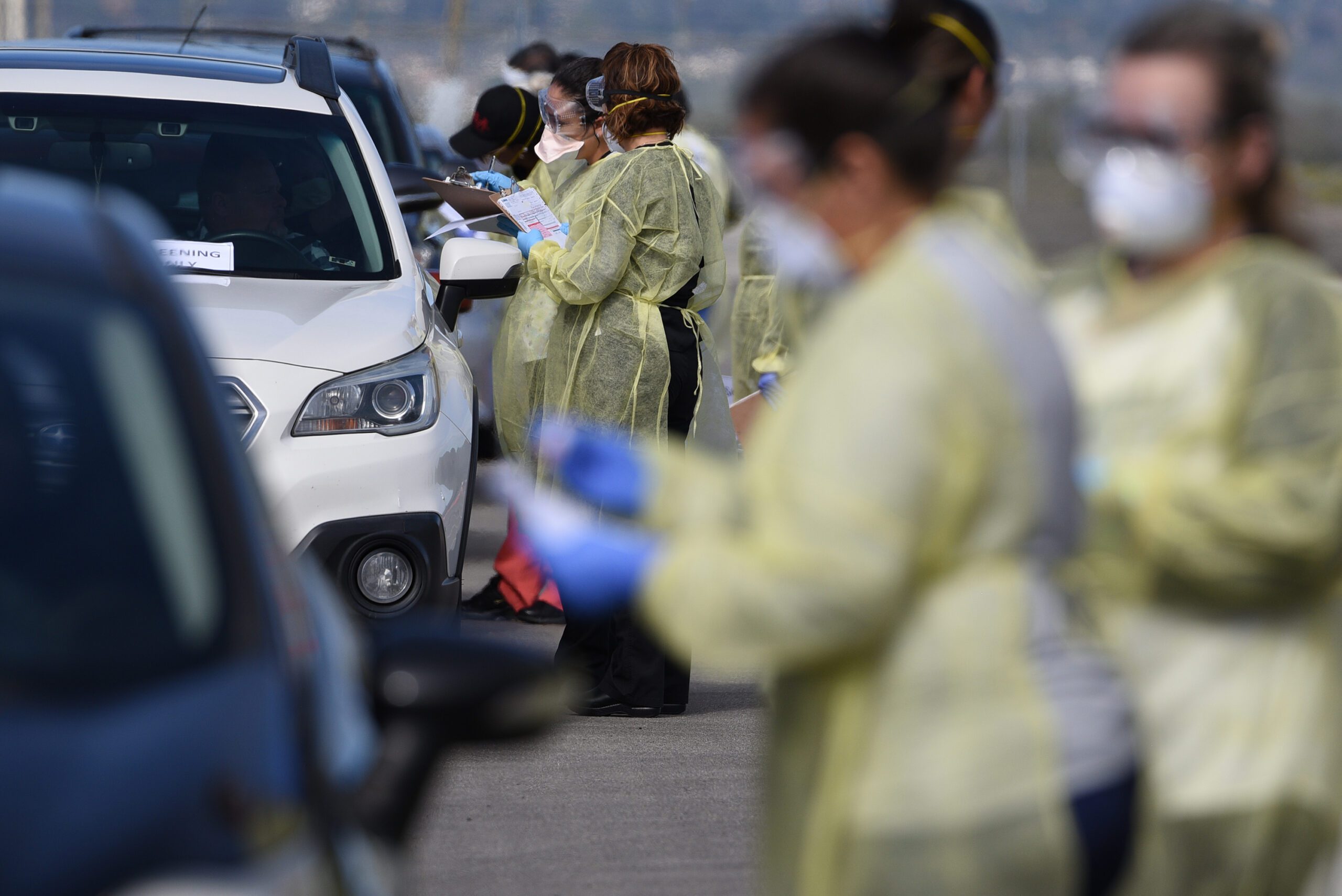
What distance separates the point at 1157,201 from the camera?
2279mm

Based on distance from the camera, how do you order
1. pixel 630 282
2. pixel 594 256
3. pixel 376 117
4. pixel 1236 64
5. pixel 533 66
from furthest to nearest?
pixel 533 66 < pixel 376 117 < pixel 630 282 < pixel 594 256 < pixel 1236 64

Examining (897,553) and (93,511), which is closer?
(897,553)

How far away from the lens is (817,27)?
7.25 ft

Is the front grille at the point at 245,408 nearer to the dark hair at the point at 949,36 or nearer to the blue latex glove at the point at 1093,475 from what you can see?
the dark hair at the point at 949,36

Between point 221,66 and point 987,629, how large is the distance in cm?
585

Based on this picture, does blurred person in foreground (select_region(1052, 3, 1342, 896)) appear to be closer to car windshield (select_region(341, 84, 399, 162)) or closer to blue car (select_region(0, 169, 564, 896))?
blue car (select_region(0, 169, 564, 896))

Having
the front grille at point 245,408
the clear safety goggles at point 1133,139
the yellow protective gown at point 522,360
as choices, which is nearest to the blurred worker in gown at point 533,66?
the yellow protective gown at point 522,360

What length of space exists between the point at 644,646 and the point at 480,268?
139 cm

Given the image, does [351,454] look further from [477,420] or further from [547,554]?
[547,554]

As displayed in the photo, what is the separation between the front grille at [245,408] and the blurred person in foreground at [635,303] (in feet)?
3.77

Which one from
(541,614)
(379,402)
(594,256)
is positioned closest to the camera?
(379,402)

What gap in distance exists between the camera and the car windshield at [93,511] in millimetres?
2150

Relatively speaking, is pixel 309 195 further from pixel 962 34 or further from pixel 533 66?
pixel 533 66

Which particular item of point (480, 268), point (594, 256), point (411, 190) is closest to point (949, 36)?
point (594, 256)
